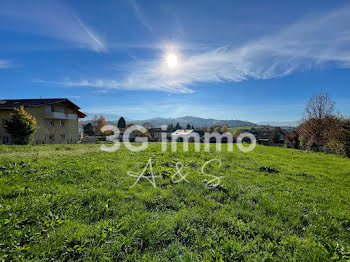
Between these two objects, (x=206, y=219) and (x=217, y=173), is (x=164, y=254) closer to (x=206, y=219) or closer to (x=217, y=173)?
(x=206, y=219)

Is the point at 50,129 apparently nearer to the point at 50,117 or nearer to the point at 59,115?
the point at 50,117

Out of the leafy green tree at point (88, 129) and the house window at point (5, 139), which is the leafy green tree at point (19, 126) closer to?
the house window at point (5, 139)

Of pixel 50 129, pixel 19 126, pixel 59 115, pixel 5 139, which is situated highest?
pixel 59 115

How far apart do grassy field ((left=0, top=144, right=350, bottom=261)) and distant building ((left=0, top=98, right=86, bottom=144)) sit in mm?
28592

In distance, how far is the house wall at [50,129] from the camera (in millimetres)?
27444

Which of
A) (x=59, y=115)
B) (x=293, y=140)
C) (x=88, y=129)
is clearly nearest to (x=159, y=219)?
(x=59, y=115)

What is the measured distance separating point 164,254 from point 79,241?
1.52 metres

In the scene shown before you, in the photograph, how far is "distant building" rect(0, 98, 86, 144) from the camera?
26.2 metres

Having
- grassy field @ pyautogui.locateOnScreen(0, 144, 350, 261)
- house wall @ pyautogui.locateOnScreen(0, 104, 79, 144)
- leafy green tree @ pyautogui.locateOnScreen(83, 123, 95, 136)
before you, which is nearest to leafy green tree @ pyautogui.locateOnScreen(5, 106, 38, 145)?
house wall @ pyautogui.locateOnScreen(0, 104, 79, 144)

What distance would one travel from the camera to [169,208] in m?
4.27

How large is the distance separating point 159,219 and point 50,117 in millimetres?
35364

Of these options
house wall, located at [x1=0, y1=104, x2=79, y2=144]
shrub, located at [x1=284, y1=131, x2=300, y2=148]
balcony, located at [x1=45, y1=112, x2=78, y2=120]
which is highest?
balcony, located at [x1=45, y1=112, x2=78, y2=120]

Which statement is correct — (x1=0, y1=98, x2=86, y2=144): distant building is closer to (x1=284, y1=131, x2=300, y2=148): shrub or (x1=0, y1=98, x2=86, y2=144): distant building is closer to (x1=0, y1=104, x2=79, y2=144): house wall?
(x1=0, y1=104, x2=79, y2=144): house wall

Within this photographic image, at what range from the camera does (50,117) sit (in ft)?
98.3
